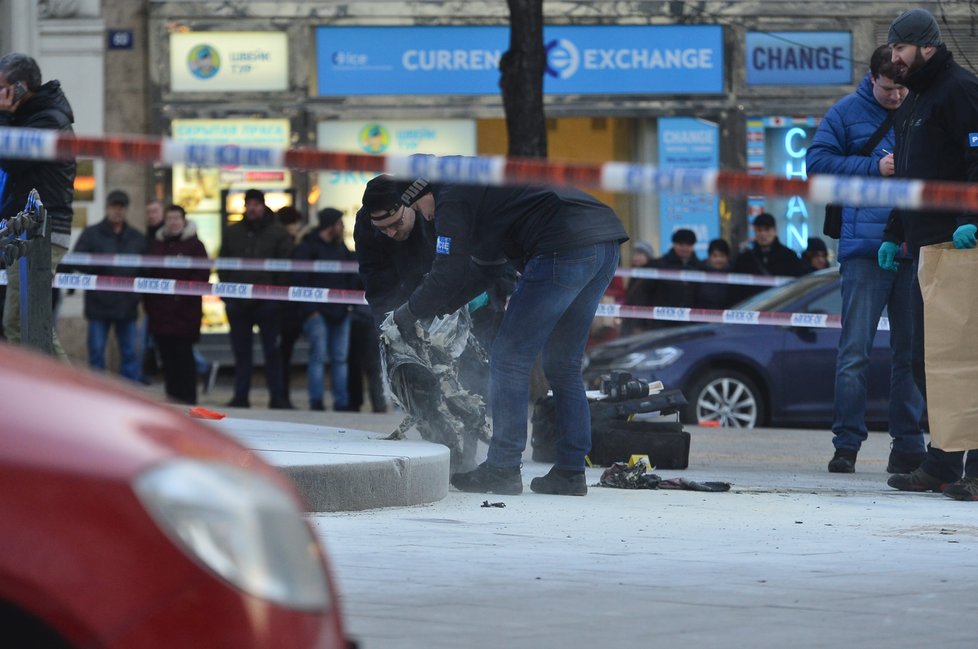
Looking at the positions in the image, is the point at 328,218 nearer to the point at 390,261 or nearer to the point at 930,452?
the point at 390,261

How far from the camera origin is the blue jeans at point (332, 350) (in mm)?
15492

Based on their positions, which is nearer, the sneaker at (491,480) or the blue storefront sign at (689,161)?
the sneaker at (491,480)

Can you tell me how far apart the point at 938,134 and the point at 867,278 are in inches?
57.4

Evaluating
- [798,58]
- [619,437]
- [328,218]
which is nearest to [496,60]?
[798,58]

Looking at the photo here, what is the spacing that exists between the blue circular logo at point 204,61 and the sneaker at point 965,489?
45.9 feet

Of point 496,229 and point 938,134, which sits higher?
point 938,134

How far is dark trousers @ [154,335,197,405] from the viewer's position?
15.2 metres

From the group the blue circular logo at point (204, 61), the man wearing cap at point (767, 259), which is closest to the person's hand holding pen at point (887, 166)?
the man wearing cap at point (767, 259)

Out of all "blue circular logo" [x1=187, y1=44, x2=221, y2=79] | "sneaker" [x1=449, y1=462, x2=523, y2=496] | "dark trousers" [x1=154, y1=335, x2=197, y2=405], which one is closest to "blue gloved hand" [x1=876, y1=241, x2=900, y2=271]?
"sneaker" [x1=449, y1=462, x2=523, y2=496]

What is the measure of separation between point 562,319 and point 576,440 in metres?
0.51

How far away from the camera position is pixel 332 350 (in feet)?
50.9

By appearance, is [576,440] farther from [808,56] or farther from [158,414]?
[808,56]

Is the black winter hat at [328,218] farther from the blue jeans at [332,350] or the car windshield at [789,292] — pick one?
the car windshield at [789,292]

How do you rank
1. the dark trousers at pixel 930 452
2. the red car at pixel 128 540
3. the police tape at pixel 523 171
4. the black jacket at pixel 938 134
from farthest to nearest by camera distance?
the dark trousers at pixel 930 452 < the black jacket at pixel 938 134 < the police tape at pixel 523 171 < the red car at pixel 128 540
